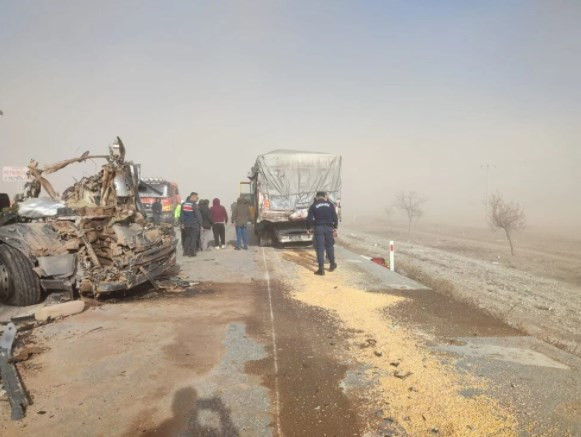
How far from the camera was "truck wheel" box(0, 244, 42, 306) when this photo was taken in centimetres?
578

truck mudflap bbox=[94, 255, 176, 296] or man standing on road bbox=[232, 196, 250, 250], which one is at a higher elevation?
man standing on road bbox=[232, 196, 250, 250]

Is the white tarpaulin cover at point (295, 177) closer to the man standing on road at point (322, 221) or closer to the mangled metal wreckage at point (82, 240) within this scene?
the man standing on road at point (322, 221)

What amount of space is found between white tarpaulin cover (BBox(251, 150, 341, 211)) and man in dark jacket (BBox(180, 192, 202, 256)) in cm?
254

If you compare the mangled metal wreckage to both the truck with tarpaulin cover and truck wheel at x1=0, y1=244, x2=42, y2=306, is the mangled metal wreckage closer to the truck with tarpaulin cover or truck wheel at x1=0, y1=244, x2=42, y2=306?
truck wheel at x1=0, y1=244, x2=42, y2=306

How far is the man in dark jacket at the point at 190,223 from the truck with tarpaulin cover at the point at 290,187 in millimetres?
2338

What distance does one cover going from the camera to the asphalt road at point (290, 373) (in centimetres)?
297

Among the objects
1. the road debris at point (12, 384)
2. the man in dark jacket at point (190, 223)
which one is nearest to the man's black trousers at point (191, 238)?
the man in dark jacket at point (190, 223)

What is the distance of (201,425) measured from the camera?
9.52 ft

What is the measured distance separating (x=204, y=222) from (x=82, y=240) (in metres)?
7.57

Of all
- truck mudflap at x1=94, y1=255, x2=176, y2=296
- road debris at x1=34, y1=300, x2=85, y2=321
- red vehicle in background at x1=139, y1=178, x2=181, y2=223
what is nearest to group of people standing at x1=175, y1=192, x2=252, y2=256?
truck mudflap at x1=94, y1=255, x2=176, y2=296

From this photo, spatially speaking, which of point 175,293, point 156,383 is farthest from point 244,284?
point 156,383

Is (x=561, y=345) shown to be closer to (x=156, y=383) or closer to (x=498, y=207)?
(x=156, y=383)

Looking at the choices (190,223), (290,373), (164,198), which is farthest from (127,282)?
(164,198)

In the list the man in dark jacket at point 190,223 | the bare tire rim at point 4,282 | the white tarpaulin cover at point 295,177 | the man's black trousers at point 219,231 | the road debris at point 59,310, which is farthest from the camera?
the man's black trousers at point 219,231
